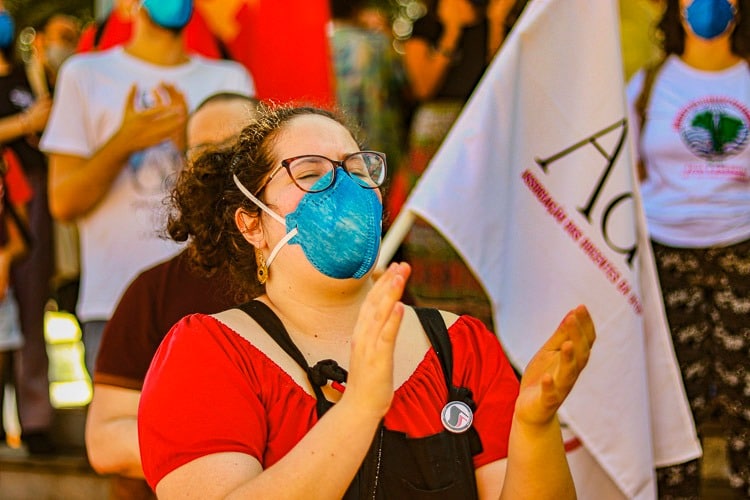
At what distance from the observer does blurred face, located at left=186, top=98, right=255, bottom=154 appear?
3697mm

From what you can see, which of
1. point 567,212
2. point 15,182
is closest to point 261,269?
point 567,212

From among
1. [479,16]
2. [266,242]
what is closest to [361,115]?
[479,16]

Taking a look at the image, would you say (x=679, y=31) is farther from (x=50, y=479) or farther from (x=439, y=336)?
(x=50, y=479)

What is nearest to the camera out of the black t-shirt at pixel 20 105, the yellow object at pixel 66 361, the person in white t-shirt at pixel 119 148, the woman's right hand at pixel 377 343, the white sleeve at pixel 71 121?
the woman's right hand at pixel 377 343

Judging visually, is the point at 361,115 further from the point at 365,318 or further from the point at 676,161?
the point at 365,318

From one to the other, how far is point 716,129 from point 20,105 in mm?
3563

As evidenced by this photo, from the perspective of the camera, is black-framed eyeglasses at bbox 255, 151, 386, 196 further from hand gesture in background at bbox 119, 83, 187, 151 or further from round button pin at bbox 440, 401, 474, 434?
hand gesture in background at bbox 119, 83, 187, 151

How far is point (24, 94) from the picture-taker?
6469 mm

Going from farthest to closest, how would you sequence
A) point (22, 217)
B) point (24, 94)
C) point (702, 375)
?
point (24, 94) < point (22, 217) < point (702, 375)

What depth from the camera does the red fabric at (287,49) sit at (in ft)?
18.9

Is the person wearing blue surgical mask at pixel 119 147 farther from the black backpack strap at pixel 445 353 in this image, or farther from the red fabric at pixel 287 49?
the black backpack strap at pixel 445 353

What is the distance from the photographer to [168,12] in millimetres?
4715

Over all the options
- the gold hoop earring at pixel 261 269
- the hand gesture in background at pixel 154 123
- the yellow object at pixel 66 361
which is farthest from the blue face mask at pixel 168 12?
the yellow object at pixel 66 361

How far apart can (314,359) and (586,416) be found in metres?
1.33
